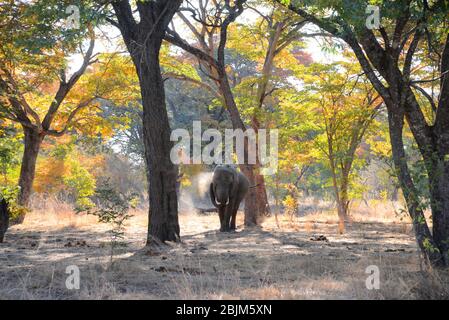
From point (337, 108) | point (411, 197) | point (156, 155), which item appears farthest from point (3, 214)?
point (337, 108)

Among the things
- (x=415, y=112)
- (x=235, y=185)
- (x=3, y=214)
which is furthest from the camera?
(x=235, y=185)

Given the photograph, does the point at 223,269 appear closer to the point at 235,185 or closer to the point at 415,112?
the point at 415,112

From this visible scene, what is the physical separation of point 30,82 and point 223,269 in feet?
40.1

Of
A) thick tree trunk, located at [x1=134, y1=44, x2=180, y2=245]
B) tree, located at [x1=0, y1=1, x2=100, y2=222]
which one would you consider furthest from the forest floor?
tree, located at [x1=0, y1=1, x2=100, y2=222]

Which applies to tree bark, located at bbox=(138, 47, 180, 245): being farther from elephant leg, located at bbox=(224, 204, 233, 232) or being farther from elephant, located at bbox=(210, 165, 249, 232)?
elephant leg, located at bbox=(224, 204, 233, 232)

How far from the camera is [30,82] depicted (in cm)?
1794

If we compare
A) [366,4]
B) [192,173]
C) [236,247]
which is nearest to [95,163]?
[192,173]

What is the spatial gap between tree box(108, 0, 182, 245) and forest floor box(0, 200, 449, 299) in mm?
665

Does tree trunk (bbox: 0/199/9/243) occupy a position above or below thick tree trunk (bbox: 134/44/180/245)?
below

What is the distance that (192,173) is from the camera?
3241 centimetres

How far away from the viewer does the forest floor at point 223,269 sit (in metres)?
6.16

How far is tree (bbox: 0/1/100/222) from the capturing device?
44.7 feet
